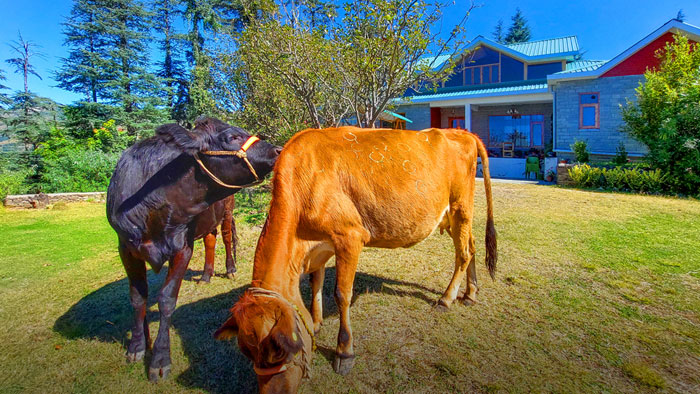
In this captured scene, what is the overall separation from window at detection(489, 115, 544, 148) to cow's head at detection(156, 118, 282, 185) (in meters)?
19.9

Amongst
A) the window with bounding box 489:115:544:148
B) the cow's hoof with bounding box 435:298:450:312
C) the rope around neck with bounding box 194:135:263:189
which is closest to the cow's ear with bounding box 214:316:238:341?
the rope around neck with bounding box 194:135:263:189

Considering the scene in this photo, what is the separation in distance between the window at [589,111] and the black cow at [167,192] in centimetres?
1736

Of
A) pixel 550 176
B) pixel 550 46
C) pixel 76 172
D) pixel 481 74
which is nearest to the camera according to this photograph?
pixel 76 172

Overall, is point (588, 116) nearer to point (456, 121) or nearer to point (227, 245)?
point (456, 121)

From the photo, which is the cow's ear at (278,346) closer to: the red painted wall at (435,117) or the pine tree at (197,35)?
the red painted wall at (435,117)

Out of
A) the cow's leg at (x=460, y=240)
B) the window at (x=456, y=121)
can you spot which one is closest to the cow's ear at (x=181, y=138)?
the cow's leg at (x=460, y=240)

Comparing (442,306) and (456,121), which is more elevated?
(456,121)

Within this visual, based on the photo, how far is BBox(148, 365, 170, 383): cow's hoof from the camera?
2.96 m

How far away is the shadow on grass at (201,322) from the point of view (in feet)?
9.75

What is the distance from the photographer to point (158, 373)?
3.00 m

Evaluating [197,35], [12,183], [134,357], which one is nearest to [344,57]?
[134,357]

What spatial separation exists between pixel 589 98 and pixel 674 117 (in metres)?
5.19

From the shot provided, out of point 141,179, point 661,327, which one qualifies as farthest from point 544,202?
point 141,179

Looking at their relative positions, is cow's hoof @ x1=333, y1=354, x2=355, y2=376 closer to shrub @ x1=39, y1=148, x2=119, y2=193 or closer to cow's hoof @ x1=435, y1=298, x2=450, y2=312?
cow's hoof @ x1=435, y1=298, x2=450, y2=312
